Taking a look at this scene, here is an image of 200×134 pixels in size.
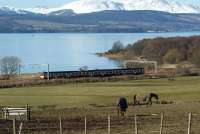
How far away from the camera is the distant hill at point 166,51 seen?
13575cm

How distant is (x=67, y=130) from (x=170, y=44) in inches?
4975

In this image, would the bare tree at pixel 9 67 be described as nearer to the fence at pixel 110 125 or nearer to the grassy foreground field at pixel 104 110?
the grassy foreground field at pixel 104 110

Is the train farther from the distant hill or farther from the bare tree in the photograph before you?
the distant hill

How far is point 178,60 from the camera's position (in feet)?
444

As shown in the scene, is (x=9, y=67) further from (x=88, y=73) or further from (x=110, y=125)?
(x=110, y=125)

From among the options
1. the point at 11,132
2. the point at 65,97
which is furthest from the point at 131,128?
the point at 65,97

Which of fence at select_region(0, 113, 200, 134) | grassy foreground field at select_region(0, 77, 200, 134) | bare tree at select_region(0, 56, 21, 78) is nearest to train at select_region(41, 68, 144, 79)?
bare tree at select_region(0, 56, 21, 78)

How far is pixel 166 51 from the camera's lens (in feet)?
→ 481

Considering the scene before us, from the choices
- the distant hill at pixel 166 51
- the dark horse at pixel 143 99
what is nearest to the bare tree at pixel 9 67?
the distant hill at pixel 166 51

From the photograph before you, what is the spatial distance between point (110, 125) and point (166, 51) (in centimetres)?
11755

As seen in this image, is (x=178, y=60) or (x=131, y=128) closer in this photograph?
(x=131, y=128)

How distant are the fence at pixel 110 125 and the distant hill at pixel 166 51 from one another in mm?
88764

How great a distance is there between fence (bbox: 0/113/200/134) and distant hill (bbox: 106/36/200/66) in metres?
88.8

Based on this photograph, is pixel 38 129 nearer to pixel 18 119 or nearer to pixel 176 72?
pixel 18 119
